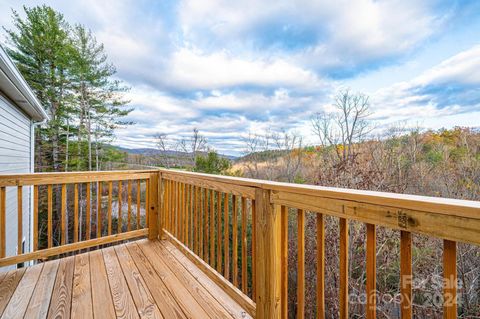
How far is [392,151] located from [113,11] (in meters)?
8.76

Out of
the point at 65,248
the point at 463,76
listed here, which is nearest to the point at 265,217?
the point at 65,248

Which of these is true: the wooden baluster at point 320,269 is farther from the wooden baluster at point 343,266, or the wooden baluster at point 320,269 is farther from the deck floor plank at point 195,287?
the deck floor plank at point 195,287

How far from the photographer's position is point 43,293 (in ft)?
6.38

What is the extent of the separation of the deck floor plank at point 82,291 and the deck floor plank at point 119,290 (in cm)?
17

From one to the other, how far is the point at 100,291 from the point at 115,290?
0.12m

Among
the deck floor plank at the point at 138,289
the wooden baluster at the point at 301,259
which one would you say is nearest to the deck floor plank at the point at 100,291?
the deck floor plank at the point at 138,289

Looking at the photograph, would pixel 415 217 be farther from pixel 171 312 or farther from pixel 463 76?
pixel 463 76

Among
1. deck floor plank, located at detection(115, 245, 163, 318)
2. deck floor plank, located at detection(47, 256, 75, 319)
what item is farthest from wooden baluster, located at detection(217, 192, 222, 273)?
deck floor plank, located at detection(47, 256, 75, 319)

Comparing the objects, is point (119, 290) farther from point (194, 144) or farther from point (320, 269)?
point (194, 144)

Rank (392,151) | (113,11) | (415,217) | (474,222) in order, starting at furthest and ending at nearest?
(392,151) → (113,11) → (415,217) → (474,222)

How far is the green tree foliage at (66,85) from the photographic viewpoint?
932 cm

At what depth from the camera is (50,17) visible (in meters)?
9.45

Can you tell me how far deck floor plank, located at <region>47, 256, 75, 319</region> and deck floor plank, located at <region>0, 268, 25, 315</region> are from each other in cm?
30

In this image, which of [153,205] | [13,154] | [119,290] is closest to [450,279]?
[119,290]
